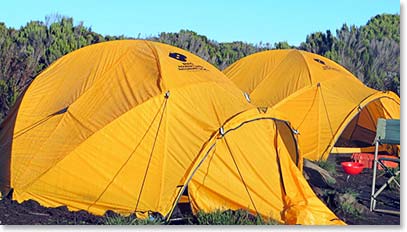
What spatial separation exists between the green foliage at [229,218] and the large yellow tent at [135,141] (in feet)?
0.86

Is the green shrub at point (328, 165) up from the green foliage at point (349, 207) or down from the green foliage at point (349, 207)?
up

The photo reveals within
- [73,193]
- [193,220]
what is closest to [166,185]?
[193,220]

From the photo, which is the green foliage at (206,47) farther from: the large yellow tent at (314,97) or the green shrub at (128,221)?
the green shrub at (128,221)

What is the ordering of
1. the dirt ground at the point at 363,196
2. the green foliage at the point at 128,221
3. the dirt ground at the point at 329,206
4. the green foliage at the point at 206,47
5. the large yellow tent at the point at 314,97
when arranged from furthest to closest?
the green foliage at the point at 206,47
the large yellow tent at the point at 314,97
the dirt ground at the point at 363,196
the dirt ground at the point at 329,206
the green foliage at the point at 128,221

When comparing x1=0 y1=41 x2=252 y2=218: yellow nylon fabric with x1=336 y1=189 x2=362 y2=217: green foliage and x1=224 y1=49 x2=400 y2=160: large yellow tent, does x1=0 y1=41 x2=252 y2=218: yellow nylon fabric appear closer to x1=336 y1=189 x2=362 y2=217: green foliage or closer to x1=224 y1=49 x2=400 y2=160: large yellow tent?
x1=336 y1=189 x2=362 y2=217: green foliage

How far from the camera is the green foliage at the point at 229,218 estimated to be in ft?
23.4

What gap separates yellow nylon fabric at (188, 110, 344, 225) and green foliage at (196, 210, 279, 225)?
0.59 feet

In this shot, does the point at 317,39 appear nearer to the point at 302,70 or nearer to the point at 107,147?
the point at 302,70

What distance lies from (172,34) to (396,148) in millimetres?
11554

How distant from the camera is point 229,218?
7.16 metres

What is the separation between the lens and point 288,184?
7988 millimetres

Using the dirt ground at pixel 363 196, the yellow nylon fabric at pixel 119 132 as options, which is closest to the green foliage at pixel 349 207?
the dirt ground at pixel 363 196

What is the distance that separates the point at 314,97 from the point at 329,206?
11.9 ft

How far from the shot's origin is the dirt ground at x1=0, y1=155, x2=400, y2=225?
711cm
